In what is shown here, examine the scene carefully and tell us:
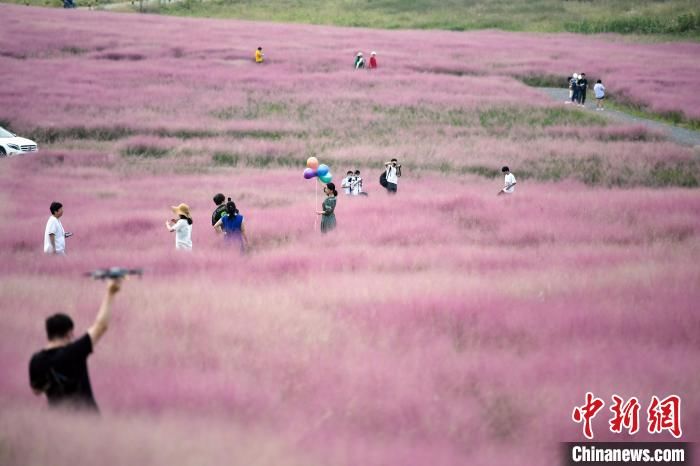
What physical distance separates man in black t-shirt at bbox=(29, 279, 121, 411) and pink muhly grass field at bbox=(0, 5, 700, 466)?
20 centimetres

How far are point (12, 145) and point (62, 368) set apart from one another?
76.9ft

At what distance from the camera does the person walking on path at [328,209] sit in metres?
14.8

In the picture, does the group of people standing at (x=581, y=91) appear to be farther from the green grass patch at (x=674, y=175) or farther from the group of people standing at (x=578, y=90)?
the green grass patch at (x=674, y=175)

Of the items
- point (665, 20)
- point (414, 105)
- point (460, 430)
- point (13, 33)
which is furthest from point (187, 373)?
point (665, 20)

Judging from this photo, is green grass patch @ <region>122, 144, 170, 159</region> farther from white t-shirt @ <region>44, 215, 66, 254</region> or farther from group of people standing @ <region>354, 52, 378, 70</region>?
group of people standing @ <region>354, 52, 378, 70</region>

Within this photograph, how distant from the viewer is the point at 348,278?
11.6 metres

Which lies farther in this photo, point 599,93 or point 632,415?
point 599,93

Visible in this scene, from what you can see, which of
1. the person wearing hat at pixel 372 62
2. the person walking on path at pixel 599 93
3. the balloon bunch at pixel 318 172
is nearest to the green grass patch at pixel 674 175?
the balloon bunch at pixel 318 172

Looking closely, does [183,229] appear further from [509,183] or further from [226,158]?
[226,158]

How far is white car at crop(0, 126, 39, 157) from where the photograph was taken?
26.3 m

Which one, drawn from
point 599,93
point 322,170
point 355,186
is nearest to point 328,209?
point 322,170

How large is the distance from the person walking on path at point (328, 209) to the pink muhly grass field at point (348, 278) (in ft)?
1.21

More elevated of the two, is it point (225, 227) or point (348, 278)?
point (225, 227)

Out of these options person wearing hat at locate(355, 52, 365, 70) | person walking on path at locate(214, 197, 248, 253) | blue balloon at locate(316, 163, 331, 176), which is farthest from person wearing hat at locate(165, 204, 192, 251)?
person wearing hat at locate(355, 52, 365, 70)
